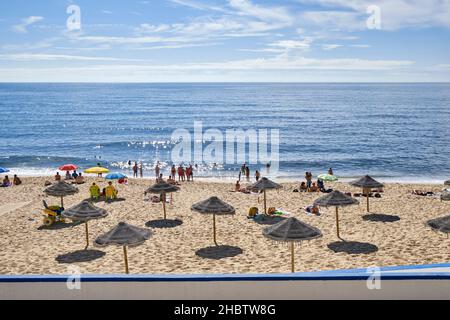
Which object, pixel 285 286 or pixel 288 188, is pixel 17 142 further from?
pixel 285 286

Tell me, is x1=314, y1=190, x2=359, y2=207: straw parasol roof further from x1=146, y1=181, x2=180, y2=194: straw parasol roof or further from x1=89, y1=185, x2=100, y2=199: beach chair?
x1=89, y1=185, x2=100, y2=199: beach chair

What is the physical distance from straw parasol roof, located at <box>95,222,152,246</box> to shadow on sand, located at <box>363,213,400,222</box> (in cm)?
1041

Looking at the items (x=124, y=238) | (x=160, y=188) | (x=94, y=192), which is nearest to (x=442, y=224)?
(x=124, y=238)

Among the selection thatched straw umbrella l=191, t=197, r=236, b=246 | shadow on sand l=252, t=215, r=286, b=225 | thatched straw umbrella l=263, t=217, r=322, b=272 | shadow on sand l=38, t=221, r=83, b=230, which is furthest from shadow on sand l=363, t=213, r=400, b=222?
shadow on sand l=38, t=221, r=83, b=230

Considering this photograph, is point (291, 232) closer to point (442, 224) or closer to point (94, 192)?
point (442, 224)

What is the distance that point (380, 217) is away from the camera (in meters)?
18.8

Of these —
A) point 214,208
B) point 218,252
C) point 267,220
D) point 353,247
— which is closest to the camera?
point 218,252

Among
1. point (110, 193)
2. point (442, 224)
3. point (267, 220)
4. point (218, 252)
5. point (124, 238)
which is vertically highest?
point (442, 224)

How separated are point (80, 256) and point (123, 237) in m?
3.14

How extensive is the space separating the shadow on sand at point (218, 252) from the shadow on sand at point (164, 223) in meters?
3.29

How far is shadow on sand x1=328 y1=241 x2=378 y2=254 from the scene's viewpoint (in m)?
14.4

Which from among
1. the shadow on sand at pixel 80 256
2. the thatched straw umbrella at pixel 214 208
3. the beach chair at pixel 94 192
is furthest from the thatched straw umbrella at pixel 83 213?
the beach chair at pixel 94 192

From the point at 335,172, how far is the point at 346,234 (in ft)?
79.7

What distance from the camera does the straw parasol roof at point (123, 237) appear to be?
11.9 metres
